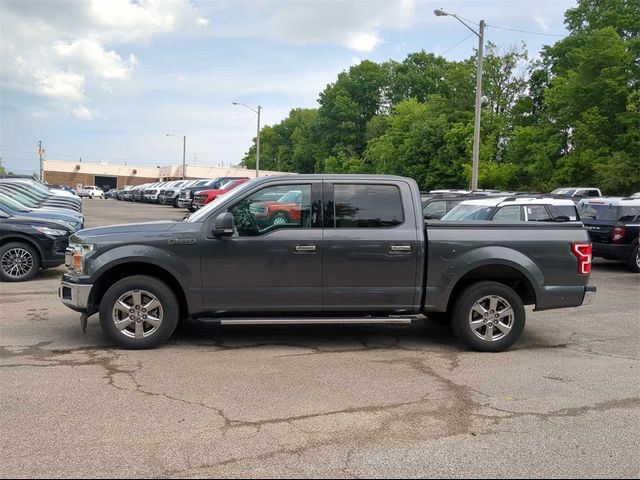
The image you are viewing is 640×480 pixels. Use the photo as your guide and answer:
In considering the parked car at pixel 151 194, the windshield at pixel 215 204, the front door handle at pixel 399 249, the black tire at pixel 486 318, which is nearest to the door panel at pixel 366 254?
the front door handle at pixel 399 249

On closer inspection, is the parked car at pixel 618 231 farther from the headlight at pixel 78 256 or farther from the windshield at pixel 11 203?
the windshield at pixel 11 203

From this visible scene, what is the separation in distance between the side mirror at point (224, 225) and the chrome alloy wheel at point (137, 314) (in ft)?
3.26

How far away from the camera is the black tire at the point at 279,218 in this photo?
257 inches

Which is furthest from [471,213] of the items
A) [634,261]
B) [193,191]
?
[193,191]

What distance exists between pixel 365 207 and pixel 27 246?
7.25 m

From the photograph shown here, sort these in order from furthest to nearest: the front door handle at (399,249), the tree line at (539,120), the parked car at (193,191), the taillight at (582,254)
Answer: the tree line at (539,120), the parked car at (193,191), the taillight at (582,254), the front door handle at (399,249)

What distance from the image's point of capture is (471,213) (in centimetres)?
1187

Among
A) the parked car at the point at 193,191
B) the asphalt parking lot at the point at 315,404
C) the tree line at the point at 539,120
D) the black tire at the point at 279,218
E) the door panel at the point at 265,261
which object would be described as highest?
the tree line at the point at 539,120

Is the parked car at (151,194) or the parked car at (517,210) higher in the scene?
the parked car at (151,194)

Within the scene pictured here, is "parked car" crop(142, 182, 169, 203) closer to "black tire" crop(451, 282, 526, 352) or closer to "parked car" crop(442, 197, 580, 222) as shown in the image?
"parked car" crop(442, 197, 580, 222)

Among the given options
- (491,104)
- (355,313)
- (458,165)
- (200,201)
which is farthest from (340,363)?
(491,104)

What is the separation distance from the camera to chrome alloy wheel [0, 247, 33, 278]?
35.4ft

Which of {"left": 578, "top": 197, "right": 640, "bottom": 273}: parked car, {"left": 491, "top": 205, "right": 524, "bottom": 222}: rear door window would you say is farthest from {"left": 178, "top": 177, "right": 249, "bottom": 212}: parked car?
{"left": 491, "top": 205, "right": 524, "bottom": 222}: rear door window

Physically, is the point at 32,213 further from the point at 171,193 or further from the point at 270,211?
the point at 171,193
